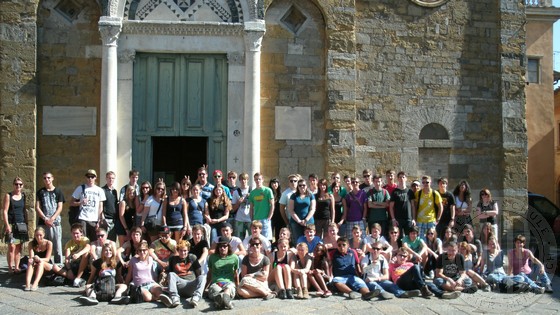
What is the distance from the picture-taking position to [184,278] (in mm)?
8383

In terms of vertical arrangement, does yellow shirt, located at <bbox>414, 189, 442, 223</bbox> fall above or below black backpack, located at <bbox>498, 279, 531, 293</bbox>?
above

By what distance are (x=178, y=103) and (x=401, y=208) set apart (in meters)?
4.75

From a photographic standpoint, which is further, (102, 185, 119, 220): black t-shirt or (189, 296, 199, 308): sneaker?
(102, 185, 119, 220): black t-shirt


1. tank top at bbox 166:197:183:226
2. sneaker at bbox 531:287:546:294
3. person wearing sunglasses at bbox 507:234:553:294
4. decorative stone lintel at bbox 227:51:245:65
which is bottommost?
sneaker at bbox 531:287:546:294

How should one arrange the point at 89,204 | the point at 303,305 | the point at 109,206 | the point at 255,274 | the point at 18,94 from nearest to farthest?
1. the point at 303,305
2. the point at 255,274
3. the point at 89,204
4. the point at 109,206
5. the point at 18,94

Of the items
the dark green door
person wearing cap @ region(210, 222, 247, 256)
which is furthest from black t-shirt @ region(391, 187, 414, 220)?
the dark green door

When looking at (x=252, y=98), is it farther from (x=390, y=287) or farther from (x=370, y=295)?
(x=370, y=295)

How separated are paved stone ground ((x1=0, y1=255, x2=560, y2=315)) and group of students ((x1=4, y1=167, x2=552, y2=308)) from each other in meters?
0.17

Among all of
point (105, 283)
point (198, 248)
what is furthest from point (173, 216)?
point (105, 283)

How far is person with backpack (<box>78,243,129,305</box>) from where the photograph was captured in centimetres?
796

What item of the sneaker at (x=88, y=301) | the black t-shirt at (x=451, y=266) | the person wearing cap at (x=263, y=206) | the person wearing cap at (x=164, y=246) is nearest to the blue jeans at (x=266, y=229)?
the person wearing cap at (x=263, y=206)

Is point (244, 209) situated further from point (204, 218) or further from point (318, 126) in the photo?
point (318, 126)

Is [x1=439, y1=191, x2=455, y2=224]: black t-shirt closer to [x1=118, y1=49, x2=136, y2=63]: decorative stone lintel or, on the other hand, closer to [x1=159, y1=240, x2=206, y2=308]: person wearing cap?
[x1=159, y1=240, x2=206, y2=308]: person wearing cap

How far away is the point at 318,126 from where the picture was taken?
41.2 feet
